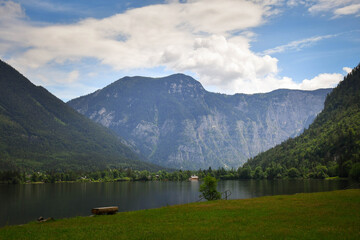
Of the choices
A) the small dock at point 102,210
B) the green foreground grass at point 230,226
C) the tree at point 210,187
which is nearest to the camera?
the green foreground grass at point 230,226

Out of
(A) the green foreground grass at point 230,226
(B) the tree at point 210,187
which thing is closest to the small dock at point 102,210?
(A) the green foreground grass at point 230,226

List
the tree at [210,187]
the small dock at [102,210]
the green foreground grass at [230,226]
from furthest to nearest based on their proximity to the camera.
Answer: the tree at [210,187], the small dock at [102,210], the green foreground grass at [230,226]

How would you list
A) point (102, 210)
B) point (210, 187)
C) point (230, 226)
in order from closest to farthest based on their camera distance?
point (230, 226) < point (102, 210) < point (210, 187)

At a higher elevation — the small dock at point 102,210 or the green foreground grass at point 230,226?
the green foreground grass at point 230,226

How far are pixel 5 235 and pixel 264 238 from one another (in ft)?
84.2

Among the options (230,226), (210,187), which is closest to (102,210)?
(230,226)

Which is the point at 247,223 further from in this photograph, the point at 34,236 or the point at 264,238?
the point at 34,236

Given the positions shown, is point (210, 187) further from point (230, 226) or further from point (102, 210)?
point (230, 226)

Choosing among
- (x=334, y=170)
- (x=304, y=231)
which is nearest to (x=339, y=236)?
(x=304, y=231)

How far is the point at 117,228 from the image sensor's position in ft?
108

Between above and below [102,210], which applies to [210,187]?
below

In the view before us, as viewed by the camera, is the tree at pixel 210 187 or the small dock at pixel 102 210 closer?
the small dock at pixel 102 210

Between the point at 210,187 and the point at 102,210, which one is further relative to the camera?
the point at 210,187

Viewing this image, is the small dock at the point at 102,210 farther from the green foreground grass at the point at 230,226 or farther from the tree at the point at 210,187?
the tree at the point at 210,187
